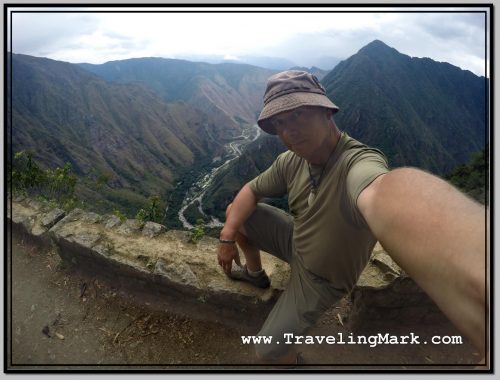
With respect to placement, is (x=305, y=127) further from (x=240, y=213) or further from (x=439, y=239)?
(x=439, y=239)

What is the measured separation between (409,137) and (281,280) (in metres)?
84.7

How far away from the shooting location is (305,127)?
7.36ft

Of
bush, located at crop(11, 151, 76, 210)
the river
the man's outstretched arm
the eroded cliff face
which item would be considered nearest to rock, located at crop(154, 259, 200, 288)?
the eroded cliff face

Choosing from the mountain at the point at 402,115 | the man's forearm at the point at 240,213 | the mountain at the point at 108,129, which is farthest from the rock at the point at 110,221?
the mountain at the point at 108,129

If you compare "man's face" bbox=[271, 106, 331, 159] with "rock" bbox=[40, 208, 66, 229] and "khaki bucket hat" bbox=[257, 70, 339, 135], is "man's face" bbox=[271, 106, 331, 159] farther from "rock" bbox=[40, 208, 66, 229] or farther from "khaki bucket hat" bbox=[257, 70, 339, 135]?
"rock" bbox=[40, 208, 66, 229]

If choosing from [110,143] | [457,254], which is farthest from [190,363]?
[110,143]

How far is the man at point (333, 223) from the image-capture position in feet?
3.64

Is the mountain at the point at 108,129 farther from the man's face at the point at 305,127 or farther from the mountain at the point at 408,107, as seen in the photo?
the man's face at the point at 305,127

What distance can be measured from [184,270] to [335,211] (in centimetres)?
247

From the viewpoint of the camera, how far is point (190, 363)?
3.60 metres

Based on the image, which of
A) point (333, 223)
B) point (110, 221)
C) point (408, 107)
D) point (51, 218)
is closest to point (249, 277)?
point (333, 223)

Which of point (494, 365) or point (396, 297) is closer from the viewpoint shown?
point (494, 365)

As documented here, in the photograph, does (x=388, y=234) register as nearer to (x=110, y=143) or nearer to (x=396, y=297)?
(x=396, y=297)

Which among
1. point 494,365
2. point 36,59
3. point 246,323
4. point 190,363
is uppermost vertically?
point 494,365
